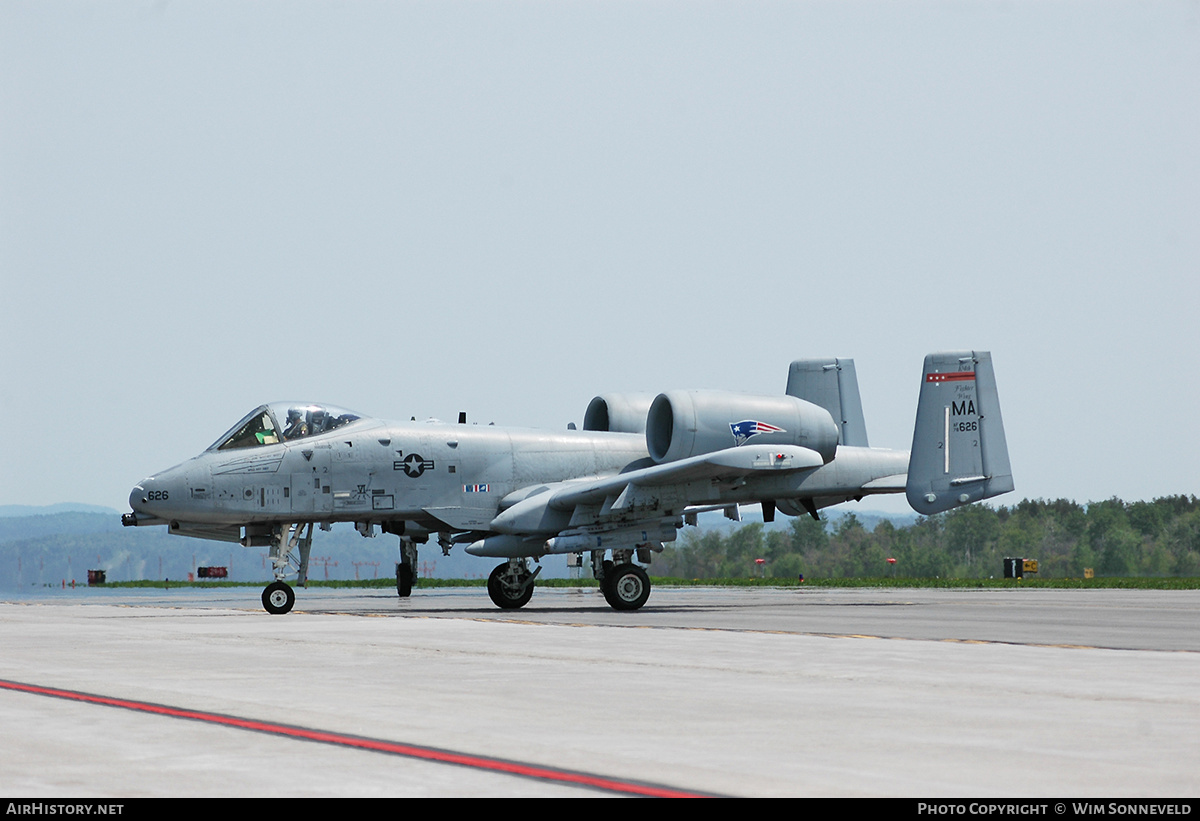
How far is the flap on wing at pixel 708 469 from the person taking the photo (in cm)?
2527

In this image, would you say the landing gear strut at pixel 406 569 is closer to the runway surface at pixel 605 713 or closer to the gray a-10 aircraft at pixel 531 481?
the gray a-10 aircraft at pixel 531 481

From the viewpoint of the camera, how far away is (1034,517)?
95.6m

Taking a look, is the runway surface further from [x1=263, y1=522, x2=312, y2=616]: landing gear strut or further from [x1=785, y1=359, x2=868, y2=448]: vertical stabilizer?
[x1=785, y1=359, x2=868, y2=448]: vertical stabilizer

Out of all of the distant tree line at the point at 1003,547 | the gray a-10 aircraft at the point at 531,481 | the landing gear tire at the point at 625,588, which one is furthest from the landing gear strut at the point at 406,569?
the distant tree line at the point at 1003,547

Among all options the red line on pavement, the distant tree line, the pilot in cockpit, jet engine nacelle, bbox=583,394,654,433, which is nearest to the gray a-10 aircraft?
the pilot in cockpit

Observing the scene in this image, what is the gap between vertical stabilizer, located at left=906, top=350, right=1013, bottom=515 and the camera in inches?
1185

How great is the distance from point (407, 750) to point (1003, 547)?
83.4m

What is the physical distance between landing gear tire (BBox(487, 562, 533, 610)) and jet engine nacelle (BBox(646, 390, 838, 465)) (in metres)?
→ 3.59

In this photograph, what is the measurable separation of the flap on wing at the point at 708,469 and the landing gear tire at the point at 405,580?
1307 centimetres

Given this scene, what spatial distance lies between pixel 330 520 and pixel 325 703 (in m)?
16.7
